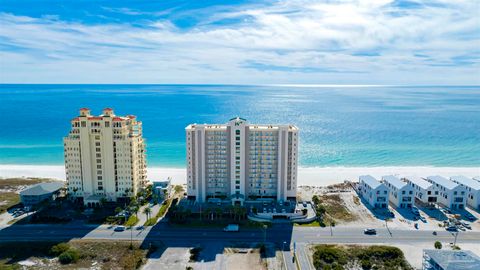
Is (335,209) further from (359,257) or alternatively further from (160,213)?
(160,213)

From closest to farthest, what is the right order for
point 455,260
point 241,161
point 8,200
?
point 455,260, point 241,161, point 8,200

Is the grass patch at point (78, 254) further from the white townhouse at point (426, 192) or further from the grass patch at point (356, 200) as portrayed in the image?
the white townhouse at point (426, 192)

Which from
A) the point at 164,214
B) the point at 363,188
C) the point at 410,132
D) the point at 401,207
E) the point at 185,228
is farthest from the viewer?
the point at 410,132

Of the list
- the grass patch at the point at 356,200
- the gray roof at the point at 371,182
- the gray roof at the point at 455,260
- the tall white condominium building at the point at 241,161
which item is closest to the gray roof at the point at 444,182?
the gray roof at the point at 371,182

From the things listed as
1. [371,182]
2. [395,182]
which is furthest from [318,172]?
[395,182]

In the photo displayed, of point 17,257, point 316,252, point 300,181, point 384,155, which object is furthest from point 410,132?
point 17,257

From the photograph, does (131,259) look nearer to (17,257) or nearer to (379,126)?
(17,257)
